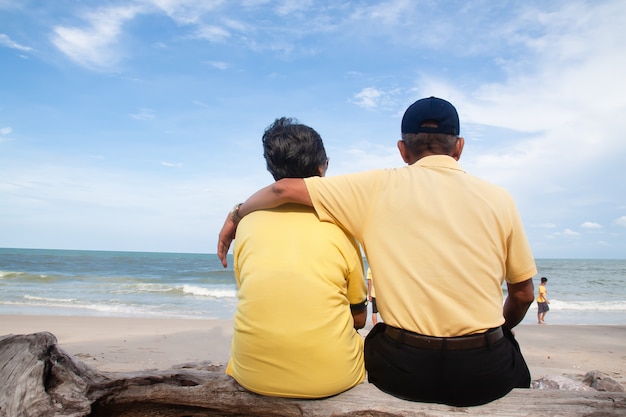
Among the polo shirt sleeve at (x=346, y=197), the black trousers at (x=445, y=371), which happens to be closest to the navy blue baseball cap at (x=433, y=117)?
the polo shirt sleeve at (x=346, y=197)

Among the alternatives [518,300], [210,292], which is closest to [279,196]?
[518,300]

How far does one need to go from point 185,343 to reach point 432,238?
26.7ft

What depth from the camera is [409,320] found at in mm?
1937

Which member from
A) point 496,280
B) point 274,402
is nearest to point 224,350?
point 274,402

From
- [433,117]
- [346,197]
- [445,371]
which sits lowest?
[445,371]

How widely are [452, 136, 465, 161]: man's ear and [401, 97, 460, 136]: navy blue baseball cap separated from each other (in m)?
0.06

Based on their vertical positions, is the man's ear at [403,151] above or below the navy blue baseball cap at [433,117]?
below

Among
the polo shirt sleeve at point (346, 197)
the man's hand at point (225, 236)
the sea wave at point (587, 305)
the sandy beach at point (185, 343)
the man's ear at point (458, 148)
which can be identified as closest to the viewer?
the polo shirt sleeve at point (346, 197)

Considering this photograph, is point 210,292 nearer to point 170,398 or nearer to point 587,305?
point 587,305

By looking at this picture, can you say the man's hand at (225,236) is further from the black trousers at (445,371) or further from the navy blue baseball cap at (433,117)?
the navy blue baseball cap at (433,117)

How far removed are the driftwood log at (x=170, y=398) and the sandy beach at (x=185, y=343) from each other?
355 cm

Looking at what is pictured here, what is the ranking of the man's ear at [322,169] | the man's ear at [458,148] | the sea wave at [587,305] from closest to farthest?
the man's ear at [458,148], the man's ear at [322,169], the sea wave at [587,305]

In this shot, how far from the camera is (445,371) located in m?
1.92

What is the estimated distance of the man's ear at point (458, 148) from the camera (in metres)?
2.18
